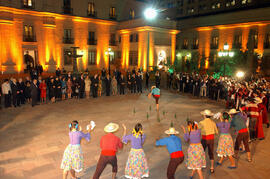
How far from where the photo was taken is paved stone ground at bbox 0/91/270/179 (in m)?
6.35

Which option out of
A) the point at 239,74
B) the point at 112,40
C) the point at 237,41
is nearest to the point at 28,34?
the point at 112,40

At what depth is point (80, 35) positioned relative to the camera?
32.2 meters

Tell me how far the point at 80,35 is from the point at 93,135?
2608cm

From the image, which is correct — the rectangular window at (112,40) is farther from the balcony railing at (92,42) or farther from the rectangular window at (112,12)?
the rectangular window at (112,12)

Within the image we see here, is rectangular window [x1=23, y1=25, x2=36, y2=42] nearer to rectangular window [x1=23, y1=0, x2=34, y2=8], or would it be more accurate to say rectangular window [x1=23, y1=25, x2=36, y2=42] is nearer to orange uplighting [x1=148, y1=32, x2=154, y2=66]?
rectangular window [x1=23, y1=0, x2=34, y2=8]

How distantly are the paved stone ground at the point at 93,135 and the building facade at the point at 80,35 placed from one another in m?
15.9

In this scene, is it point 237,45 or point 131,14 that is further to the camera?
point 131,14

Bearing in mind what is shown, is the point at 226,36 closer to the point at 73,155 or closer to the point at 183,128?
the point at 183,128

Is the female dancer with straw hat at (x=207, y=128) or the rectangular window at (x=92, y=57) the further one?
the rectangular window at (x=92, y=57)

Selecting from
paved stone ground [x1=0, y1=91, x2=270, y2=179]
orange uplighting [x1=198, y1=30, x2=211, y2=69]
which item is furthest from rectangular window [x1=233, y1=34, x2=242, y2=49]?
paved stone ground [x1=0, y1=91, x2=270, y2=179]

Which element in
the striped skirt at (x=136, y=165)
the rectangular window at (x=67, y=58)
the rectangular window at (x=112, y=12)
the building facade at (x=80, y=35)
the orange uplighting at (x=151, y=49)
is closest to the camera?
the striped skirt at (x=136, y=165)

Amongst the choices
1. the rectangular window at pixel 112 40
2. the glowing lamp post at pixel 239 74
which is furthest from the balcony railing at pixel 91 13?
the glowing lamp post at pixel 239 74

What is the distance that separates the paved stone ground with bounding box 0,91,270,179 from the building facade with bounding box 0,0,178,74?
15861 millimetres

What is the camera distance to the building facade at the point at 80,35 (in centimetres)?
2631
